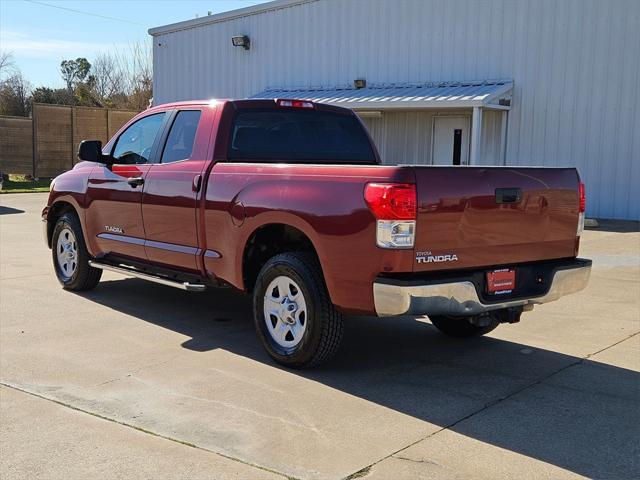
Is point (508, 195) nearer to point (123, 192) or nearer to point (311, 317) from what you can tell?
point (311, 317)

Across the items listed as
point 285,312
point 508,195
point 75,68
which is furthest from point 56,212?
point 75,68

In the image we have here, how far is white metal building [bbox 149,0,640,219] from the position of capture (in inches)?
619

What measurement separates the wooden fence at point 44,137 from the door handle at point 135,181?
21.8 meters

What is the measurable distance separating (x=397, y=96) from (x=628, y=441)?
576 inches

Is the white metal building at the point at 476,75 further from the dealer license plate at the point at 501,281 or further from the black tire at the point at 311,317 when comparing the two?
the black tire at the point at 311,317

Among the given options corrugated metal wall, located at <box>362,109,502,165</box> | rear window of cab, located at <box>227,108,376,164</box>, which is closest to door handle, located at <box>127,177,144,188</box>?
rear window of cab, located at <box>227,108,376,164</box>

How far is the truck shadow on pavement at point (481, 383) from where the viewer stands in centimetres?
409

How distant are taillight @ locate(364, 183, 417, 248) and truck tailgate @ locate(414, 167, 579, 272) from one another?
0.06 metres

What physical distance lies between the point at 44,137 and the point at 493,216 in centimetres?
2527

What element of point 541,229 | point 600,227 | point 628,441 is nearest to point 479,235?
point 541,229

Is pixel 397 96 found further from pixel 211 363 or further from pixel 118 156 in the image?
pixel 211 363

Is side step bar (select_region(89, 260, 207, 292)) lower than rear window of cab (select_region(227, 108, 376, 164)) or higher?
lower

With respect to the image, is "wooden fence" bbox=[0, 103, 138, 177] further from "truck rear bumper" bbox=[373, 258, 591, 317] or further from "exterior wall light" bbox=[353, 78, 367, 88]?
"truck rear bumper" bbox=[373, 258, 591, 317]

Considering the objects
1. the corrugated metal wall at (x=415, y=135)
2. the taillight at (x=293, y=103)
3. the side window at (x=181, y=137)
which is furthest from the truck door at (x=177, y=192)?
the corrugated metal wall at (x=415, y=135)
